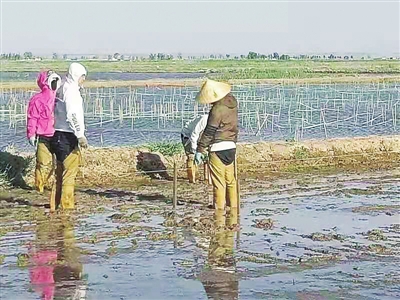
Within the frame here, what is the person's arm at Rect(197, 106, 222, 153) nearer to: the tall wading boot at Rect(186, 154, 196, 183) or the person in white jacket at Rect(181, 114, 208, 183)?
the person in white jacket at Rect(181, 114, 208, 183)

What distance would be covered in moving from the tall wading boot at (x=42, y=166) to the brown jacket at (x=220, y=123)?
→ 252 cm

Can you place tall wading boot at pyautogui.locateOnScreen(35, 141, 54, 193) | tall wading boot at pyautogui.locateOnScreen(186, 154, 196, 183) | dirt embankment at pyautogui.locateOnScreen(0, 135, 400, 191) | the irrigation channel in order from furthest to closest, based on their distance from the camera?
the irrigation channel < dirt embankment at pyautogui.locateOnScreen(0, 135, 400, 191) < tall wading boot at pyautogui.locateOnScreen(186, 154, 196, 183) < tall wading boot at pyautogui.locateOnScreen(35, 141, 54, 193)

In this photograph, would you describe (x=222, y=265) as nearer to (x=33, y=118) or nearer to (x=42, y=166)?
(x=33, y=118)

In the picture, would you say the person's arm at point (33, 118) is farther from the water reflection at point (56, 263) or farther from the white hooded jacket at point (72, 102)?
the water reflection at point (56, 263)

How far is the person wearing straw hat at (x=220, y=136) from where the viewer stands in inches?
396

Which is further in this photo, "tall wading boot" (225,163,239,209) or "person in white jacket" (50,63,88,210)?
"tall wading boot" (225,163,239,209)

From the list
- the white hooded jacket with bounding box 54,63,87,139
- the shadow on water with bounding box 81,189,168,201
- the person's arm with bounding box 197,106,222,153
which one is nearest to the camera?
the white hooded jacket with bounding box 54,63,87,139

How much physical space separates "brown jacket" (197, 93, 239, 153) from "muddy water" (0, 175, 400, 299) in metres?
0.97

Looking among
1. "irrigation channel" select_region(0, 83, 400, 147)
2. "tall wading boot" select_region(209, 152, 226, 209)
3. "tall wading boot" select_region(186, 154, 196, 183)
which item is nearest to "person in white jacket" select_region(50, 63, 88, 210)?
"tall wading boot" select_region(209, 152, 226, 209)

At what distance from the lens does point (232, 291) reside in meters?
6.62

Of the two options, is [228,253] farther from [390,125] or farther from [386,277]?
[390,125]

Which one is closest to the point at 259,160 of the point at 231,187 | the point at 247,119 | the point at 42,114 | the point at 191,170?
the point at 191,170

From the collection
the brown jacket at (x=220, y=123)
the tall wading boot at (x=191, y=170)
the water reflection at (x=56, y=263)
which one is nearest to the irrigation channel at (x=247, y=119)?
the tall wading boot at (x=191, y=170)

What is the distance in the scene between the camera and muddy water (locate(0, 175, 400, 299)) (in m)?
6.73
